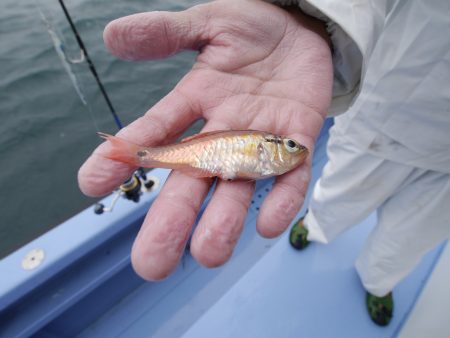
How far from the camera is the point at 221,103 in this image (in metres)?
1.98

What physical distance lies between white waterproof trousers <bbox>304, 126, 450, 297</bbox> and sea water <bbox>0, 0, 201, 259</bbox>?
12.0 ft

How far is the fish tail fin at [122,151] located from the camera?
1581mm

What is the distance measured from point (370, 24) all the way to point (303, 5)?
0.59m

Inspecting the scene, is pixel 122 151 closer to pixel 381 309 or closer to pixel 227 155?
pixel 227 155

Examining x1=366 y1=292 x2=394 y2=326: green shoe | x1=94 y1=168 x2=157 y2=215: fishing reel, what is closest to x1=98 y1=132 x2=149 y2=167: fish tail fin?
x1=94 y1=168 x2=157 y2=215: fishing reel

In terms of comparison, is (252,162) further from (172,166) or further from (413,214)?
(413,214)

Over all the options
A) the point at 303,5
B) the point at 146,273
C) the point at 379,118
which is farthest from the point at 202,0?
the point at 146,273

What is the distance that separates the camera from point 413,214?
6.84ft

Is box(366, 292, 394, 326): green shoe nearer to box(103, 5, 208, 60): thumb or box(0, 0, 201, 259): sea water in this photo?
box(103, 5, 208, 60): thumb

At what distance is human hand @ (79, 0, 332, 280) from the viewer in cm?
137

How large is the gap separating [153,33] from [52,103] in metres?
4.97

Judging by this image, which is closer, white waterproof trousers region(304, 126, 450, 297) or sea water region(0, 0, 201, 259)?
white waterproof trousers region(304, 126, 450, 297)

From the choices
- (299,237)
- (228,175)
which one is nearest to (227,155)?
(228,175)

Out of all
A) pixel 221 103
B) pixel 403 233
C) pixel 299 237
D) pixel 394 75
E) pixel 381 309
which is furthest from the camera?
pixel 299 237
